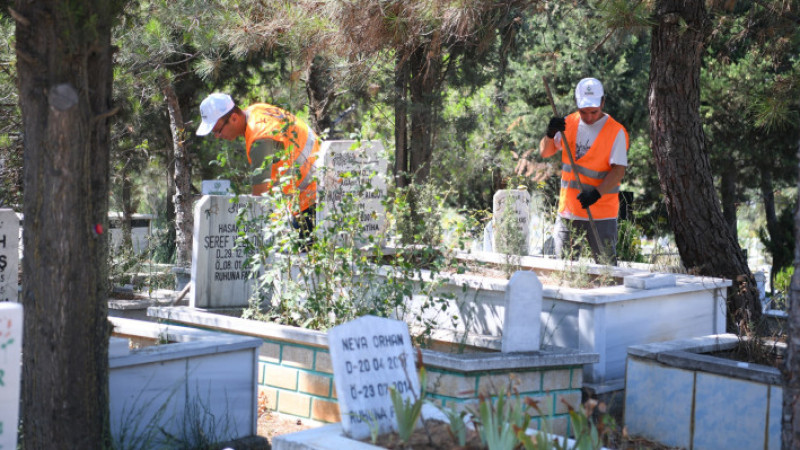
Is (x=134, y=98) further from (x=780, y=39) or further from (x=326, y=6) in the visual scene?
(x=780, y=39)

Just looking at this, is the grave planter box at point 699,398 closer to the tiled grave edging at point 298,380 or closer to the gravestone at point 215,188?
the tiled grave edging at point 298,380

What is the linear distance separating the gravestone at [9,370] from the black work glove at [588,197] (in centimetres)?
501

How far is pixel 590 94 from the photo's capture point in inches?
305

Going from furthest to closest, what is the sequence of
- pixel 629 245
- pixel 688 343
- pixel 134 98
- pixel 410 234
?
1. pixel 134 98
2. pixel 629 245
3. pixel 410 234
4. pixel 688 343

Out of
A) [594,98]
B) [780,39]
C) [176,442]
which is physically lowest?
[176,442]

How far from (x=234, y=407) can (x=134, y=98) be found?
6294 mm

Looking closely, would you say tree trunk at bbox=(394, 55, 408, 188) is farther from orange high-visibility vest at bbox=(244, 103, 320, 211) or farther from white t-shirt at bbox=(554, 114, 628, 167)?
orange high-visibility vest at bbox=(244, 103, 320, 211)

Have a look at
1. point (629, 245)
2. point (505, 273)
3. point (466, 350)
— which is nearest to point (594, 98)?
point (505, 273)

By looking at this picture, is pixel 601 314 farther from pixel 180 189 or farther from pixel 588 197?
pixel 180 189

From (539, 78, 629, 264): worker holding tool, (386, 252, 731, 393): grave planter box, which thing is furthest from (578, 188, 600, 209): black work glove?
(386, 252, 731, 393): grave planter box

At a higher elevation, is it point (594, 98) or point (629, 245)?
point (594, 98)

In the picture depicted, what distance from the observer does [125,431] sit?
4445 mm

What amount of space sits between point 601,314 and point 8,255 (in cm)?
365

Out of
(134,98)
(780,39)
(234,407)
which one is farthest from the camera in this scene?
(134,98)
